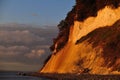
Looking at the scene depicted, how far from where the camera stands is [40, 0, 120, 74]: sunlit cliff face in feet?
257

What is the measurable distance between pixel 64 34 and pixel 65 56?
15161 mm

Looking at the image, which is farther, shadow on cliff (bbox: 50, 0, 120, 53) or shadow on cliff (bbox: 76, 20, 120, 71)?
shadow on cliff (bbox: 50, 0, 120, 53)

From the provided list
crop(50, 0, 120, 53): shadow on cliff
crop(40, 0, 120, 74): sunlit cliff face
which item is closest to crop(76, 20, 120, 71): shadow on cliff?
crop(40, 0, 120, 74): sunlit cliff face

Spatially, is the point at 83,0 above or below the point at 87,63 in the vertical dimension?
above

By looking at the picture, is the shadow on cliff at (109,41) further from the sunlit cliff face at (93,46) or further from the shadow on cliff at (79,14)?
the shadow on cliff at (79,14)

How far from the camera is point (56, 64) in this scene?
111 m

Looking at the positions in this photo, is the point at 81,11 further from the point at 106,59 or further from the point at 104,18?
the point at 106,59

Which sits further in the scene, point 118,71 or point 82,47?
point 82,47

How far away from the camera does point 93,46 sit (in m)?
86.9

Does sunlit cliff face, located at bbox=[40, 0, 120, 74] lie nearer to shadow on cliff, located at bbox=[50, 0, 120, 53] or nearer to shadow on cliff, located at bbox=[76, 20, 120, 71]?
shadow on cliff, located at bbox=[76, 20, 120, 71]

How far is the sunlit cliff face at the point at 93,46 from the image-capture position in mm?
78387

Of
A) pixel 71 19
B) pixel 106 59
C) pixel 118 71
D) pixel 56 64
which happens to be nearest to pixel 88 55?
pixel 106 59

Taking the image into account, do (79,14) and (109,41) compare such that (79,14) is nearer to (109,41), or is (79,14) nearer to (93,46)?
(93,46)

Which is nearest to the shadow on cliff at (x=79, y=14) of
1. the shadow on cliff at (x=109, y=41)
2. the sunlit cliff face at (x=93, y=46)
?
the sunlit cliff face at (x=93, y=46)
